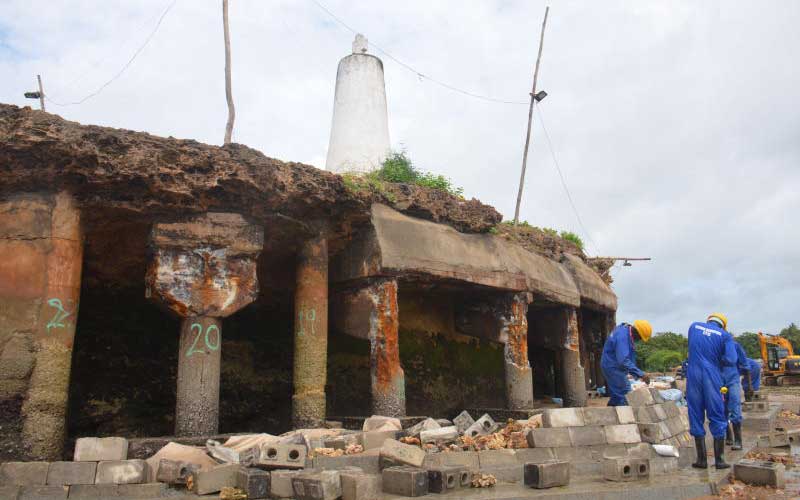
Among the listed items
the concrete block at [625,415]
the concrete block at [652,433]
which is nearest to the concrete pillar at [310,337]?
the concrete block at [625,415]

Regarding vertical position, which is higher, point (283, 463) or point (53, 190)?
A: point (53, 190)

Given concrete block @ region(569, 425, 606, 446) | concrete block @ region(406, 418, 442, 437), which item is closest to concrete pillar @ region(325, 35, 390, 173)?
concrete block @ region(406, 418, 442, 437)

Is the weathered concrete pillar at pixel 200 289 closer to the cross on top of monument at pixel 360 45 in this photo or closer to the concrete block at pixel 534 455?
the concrete block at pixel 534 455

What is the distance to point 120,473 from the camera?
5594 mm

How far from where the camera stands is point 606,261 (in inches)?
694

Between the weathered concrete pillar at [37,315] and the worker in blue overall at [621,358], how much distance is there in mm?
6630

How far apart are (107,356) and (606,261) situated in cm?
1290

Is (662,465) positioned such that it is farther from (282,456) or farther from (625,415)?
(282,456)

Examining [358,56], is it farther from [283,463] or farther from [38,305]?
[283,463]

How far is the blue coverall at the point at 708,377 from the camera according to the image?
6.49 meters

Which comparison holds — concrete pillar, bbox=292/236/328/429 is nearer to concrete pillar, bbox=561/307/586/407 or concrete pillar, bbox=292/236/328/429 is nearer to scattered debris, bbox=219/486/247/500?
scattered debris, bbox=219/486/247/500

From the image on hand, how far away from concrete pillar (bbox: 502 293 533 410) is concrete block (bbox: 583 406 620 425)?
3645mm

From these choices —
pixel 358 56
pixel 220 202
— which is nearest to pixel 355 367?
pixel 220 202

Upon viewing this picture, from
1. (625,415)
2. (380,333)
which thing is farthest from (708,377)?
(380,333)
